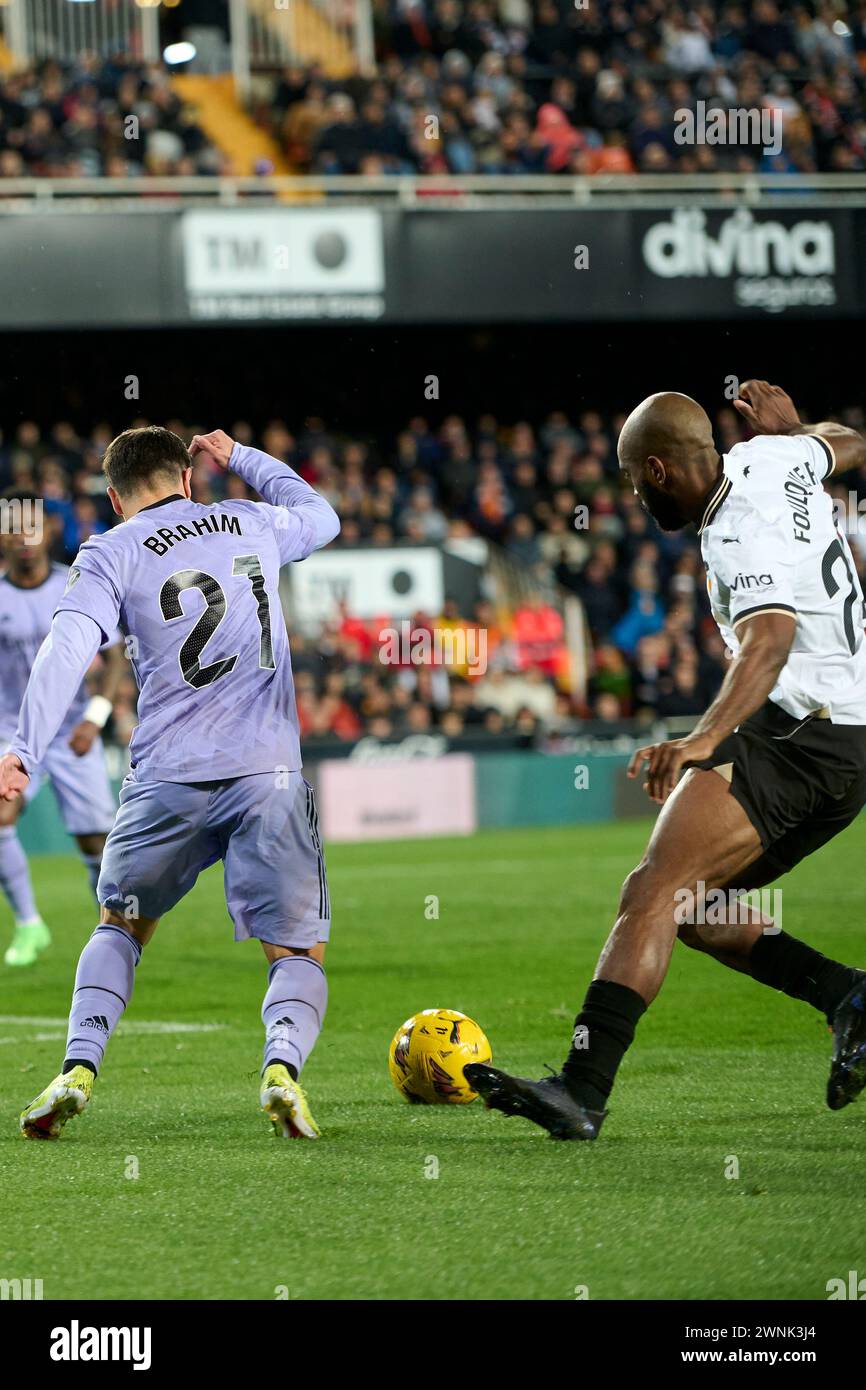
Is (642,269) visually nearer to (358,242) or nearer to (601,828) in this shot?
(358,242)

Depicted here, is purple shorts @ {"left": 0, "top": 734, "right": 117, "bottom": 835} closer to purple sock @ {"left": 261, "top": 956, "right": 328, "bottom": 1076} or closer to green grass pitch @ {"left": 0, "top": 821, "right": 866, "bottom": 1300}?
green grass pitch @ {"left": 0, "top": 821, "right": 866, "bottom": 1300}

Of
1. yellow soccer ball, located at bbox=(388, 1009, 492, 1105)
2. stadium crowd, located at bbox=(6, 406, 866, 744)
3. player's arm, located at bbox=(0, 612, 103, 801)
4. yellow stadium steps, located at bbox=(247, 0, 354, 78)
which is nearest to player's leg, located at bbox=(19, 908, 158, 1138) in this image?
player's arm, located at bbox=(0, 612, 103, 801)

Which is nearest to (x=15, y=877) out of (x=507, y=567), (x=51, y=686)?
(x=51, y=686)

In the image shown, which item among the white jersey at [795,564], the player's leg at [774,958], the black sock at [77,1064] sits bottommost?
the black sock at [77,1064]

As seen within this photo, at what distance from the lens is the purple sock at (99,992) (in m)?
5.45

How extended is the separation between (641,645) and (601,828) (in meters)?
2.40

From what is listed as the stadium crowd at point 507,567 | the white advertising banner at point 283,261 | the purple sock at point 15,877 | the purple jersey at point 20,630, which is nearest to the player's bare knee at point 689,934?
the purple jersey at point 20,630

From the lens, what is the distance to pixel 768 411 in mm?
5703

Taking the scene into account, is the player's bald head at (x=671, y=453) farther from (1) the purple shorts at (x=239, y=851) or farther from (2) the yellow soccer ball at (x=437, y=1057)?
(2) the yellow soccer ball at (x=437, y=1057)

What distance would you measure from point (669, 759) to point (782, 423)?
1472 mm

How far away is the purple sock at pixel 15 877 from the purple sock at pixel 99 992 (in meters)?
5.10

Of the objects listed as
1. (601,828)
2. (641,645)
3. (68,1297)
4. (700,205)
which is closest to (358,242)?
(700,205)

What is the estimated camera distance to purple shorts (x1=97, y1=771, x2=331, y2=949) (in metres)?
5.46

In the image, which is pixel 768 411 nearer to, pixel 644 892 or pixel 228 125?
pixel 644 892
